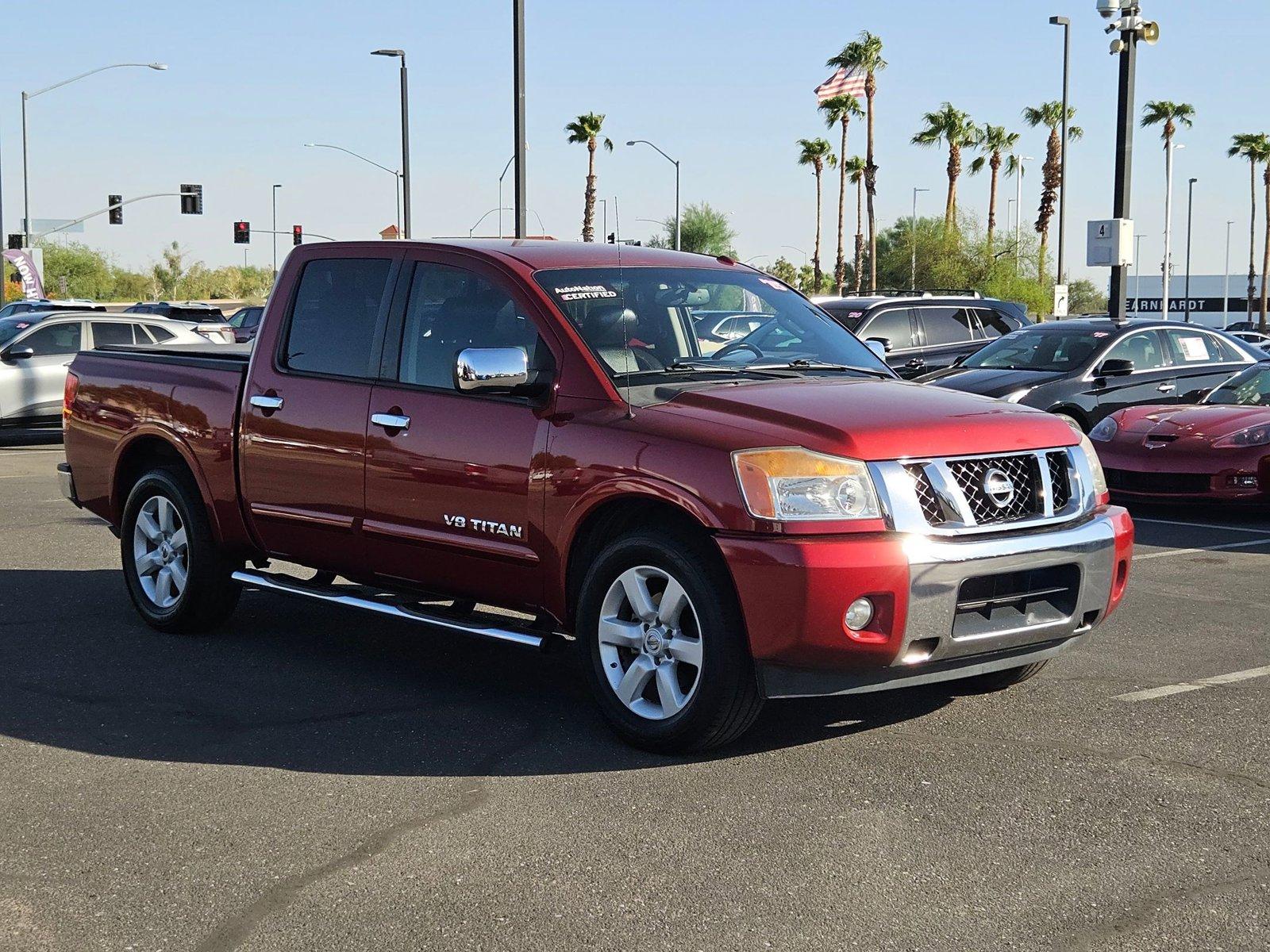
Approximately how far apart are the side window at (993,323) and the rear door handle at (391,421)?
15.3m

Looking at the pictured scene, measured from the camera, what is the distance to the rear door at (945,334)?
19.7 metres

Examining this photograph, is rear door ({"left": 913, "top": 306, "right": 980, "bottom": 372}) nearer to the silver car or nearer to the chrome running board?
the silver car

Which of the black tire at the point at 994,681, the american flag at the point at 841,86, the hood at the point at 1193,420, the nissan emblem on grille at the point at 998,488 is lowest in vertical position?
the black tire at the point at 994,681

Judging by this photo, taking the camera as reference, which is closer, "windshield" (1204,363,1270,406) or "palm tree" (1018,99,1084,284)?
"windshield" (1204,363,1270,406)

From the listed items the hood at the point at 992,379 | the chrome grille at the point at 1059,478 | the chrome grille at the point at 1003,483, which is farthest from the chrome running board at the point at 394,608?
the hood at the point at 992,379

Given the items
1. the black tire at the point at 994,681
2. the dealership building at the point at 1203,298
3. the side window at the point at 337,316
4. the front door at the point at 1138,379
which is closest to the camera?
the black tire at the point at 994,681

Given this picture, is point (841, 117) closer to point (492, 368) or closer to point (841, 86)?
point (841, 86)

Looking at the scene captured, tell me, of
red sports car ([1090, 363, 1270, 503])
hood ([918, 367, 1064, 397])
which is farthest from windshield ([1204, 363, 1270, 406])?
hood ([918, 367, 1064, 397])

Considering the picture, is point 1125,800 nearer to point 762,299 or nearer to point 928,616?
point 928,616

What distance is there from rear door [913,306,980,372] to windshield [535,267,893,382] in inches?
522

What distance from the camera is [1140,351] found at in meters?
15.4

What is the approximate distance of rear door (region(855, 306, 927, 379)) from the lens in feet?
62.5

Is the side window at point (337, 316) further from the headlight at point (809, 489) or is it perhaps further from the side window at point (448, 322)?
the headlight at point (809, 489)

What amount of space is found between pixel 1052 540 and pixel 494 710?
2226 millimetres
